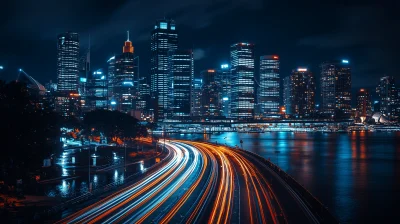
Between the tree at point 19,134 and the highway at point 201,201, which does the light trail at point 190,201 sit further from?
the tree at point 19,134

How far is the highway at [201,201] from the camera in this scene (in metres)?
27.2

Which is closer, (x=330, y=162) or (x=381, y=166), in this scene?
(x=381, y=166)

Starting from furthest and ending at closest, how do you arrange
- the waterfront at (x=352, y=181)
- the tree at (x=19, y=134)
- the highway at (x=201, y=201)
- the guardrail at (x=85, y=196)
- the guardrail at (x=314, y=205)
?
the waterfront at (x=352, y=181) → the tree at (x=19, y=134) → the guardrail at (x=85, y=196) → the highway at (x=201, y=201) → the guardrail at (x=314, y=205)

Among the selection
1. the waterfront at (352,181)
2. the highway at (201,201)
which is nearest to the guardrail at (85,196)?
the highway at (201,201)

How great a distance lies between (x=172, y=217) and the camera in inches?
1090

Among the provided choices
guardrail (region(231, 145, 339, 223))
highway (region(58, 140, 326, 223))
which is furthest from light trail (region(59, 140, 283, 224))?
guardrail (region(231, 145, 339, 223))

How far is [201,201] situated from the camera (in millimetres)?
32812

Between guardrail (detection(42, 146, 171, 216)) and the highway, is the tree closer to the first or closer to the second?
guardrail (detection(42, 146, 171, 216))

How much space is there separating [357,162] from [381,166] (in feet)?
22.1

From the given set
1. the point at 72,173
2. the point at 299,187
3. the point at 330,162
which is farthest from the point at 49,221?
the point at 330,162

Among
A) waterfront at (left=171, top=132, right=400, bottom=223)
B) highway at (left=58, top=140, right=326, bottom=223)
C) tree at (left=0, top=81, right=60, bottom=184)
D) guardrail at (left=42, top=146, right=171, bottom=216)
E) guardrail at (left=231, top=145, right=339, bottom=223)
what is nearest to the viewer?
guardrail at (left=231, top=145, right=339, bottom=223)

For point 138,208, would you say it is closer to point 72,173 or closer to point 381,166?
point 72,173

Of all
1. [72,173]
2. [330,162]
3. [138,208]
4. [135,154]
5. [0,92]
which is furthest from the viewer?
[330,162]

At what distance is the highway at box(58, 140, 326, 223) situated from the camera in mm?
27219
